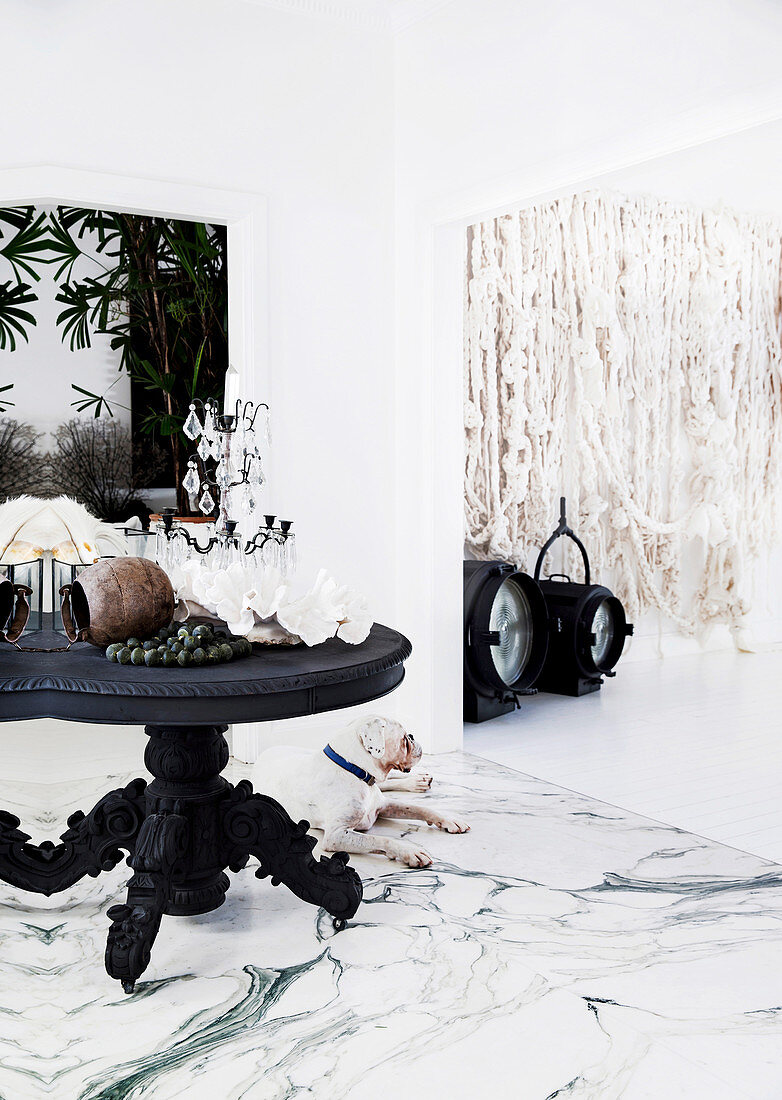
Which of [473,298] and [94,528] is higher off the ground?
[473,298]

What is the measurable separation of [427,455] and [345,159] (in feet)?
4.03

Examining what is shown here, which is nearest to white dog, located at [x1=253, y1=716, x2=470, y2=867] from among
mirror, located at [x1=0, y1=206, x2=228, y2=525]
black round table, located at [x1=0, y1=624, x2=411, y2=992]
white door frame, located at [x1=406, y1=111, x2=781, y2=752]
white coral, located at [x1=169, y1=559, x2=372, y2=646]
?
black round table, located at [x1=0, y1=624, x2=411, y2=992]

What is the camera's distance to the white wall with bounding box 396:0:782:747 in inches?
115

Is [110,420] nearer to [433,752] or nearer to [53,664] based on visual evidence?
[433,752]

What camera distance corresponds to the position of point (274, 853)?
2.53 m

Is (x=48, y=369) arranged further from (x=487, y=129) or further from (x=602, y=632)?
(x=602, y=632)

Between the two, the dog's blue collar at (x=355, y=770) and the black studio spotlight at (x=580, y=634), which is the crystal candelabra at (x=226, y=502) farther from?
the black studio spotlight at (x=580, y=634)

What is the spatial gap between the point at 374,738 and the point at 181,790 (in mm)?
633

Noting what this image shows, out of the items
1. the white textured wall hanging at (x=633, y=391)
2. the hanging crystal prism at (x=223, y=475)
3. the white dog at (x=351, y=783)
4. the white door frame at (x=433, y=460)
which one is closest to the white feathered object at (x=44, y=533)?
the hanging crystal prism at (x=223, y=475)

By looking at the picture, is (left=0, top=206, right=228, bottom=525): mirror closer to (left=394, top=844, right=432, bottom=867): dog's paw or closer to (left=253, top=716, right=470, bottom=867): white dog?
(left=253, top=716, right=470, bottom=867): white dog

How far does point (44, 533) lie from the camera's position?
8.86ft

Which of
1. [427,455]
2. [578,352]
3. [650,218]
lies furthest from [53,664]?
[650,218]

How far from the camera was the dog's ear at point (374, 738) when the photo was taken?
115 inches

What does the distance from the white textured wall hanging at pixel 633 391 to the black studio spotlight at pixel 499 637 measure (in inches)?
→ 18.6
